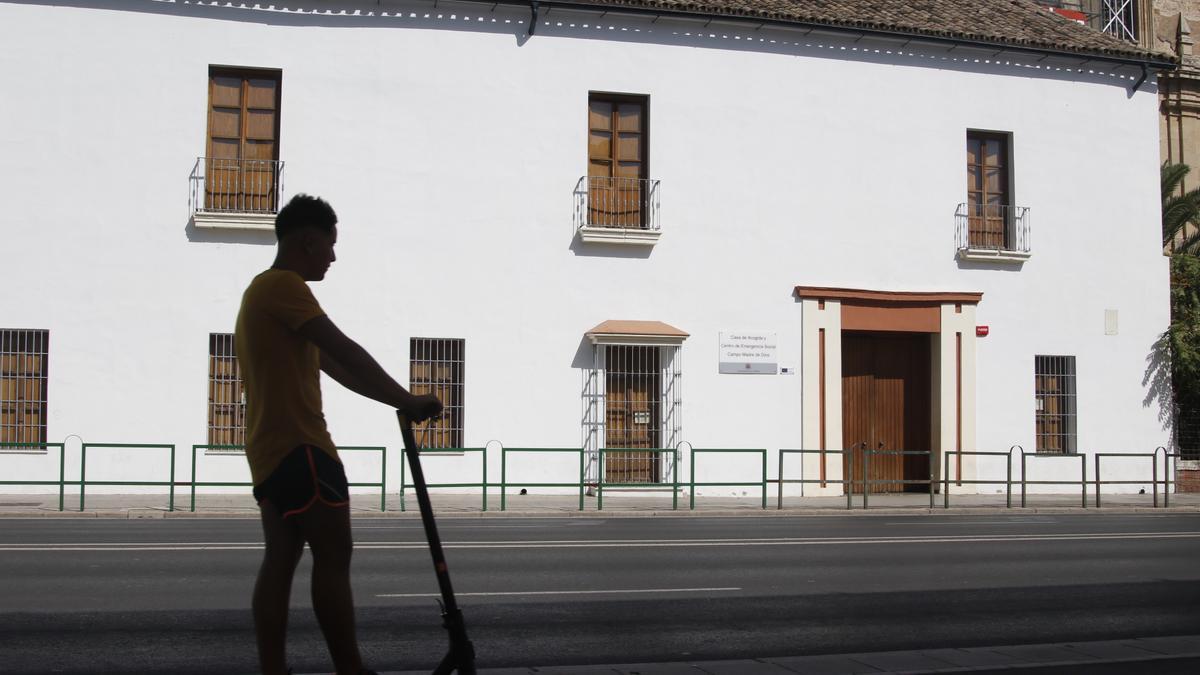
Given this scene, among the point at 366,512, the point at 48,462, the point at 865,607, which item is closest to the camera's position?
the point at 865,607

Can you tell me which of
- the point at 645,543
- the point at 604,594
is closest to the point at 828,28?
the point at 645,543

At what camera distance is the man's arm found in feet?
15.4

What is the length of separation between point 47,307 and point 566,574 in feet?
42.7

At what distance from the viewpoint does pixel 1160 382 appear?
25.5 metres

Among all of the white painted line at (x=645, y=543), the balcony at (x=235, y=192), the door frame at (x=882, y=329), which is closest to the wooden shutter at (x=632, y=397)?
the door frame at (x=882, y=329)

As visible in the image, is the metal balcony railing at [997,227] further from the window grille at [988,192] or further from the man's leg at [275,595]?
the man's leg at [275,595]

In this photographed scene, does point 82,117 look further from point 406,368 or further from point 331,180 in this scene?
point 406,368

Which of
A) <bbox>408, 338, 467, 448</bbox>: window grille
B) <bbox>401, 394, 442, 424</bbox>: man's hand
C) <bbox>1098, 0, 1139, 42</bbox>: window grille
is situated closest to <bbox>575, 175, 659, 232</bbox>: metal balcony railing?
Answer: <bbox>408, 338, 467, 448</bbox>: window grille

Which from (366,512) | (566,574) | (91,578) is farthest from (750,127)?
(91,578)

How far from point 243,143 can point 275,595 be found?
1768cm

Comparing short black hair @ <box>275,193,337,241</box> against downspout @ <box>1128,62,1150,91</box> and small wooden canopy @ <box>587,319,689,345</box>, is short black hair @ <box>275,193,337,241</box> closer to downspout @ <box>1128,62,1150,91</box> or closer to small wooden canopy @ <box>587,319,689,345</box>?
small wooden canopy @ <box>587,319,689,345</box>

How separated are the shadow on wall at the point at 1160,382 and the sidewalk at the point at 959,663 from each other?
1932cm

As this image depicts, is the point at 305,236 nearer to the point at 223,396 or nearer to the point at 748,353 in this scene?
the point at 223,396

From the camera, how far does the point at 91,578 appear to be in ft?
33.0
